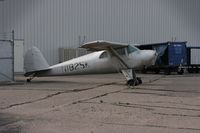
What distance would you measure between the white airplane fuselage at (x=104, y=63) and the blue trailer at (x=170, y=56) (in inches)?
576

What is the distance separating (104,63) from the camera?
21.9 metres

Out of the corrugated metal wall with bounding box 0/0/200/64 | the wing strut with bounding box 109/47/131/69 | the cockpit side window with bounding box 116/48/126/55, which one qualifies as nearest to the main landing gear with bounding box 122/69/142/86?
the wing strut with bounding box 109/47/131/69

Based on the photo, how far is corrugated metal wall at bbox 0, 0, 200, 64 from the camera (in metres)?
34.9

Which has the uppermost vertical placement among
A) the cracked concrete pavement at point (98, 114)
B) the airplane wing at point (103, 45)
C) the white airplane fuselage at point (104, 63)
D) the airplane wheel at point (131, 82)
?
the airplane wing at point (103, 45)

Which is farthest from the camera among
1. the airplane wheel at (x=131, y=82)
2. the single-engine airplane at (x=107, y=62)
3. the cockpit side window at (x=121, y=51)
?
the cockpit side window at (x=121, y=51)

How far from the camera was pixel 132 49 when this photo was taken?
2158 cm

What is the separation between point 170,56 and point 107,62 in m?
15.7

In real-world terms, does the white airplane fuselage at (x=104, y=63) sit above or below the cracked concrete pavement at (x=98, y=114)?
above

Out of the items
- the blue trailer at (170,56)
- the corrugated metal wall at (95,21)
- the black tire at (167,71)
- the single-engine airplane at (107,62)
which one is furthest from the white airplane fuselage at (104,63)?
the blue trailer at (170,56)

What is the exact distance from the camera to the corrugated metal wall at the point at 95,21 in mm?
34875

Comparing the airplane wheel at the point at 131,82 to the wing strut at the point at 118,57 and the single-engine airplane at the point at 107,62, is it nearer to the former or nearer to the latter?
the single-engine airplane at the point at 107,62

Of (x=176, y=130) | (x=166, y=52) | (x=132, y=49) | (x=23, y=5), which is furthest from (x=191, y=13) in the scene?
(x=176, y=130)

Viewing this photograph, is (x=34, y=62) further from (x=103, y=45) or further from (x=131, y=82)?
(x=131, y=82)

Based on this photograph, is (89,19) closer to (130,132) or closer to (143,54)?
(143,54)
